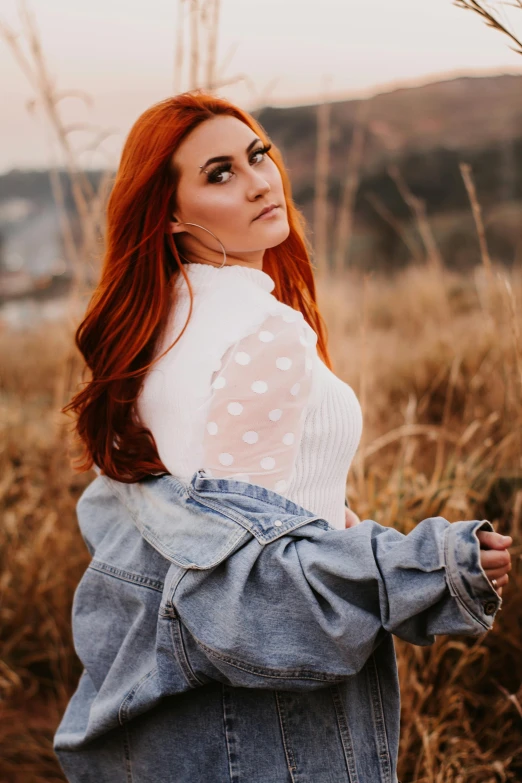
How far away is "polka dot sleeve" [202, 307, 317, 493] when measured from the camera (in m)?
1.21

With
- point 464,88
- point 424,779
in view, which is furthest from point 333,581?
point 464,88

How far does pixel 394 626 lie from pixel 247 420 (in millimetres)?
405

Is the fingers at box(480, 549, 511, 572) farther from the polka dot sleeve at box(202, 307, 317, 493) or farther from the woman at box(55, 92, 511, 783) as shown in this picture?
the polka dot sleeve at box(202, 307, 317, 493)

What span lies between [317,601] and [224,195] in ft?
2.72

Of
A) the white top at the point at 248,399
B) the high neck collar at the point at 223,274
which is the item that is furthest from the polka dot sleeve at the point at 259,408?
the high neck collar at the point at 223,274

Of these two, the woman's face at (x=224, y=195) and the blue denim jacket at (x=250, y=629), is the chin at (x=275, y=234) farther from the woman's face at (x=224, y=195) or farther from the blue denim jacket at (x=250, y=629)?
the blue denim jacket at (x=250, y=629)

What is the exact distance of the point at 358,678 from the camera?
1.29 meters

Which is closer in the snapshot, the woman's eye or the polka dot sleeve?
the polka dot sleeve

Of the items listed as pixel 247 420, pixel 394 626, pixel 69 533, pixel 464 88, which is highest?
pixel 247 420

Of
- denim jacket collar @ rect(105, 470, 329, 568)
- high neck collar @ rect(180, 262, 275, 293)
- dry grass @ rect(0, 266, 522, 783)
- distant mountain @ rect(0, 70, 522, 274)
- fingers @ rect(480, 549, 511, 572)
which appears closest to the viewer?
fingers @ rect(480, 549, 511, 572)

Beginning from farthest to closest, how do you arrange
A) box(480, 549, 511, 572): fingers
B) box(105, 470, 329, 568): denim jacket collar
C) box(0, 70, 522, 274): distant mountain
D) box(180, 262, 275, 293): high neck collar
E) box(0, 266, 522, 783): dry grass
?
box(0, 70, 522, 274): distant mountain, box(0, 266, 522, 783): dry grass, box(180, 262, 275, 293): high neck collar, box(105, 470, 329, 568): denim jacket collar, box(480, 549, 511, 572): fingers

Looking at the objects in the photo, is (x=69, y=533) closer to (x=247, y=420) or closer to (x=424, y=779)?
(x=424, y=779)

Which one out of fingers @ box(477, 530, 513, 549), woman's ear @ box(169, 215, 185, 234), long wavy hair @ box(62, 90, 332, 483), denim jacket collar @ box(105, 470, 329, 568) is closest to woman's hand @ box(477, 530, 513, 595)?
fingers @ box(477, 530, 513, 549)

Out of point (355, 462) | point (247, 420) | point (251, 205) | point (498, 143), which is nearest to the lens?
point (247, 420)
